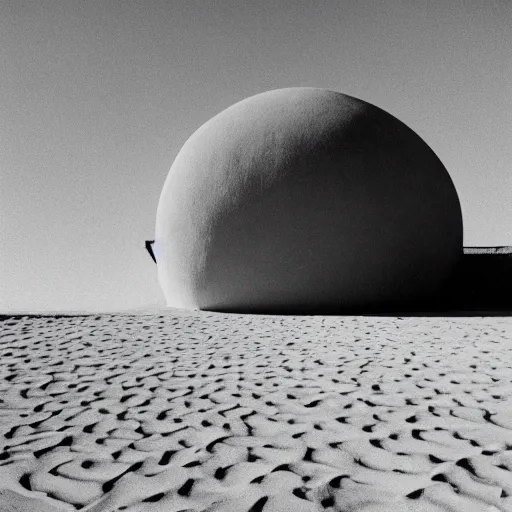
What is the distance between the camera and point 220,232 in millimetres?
8469

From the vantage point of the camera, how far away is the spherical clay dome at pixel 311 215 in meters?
8.12

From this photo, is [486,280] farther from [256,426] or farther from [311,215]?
[256,426]

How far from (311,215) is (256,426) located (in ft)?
19.1

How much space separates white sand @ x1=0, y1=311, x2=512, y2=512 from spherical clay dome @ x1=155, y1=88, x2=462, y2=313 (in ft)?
10.0

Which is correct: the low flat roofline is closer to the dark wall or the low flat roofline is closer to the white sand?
the dark wall

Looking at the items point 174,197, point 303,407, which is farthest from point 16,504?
point 174,197

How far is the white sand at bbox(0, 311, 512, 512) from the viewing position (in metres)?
1.78

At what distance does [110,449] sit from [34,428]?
581 mm

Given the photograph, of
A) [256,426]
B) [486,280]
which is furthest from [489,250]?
[256,426]

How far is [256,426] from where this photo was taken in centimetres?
255

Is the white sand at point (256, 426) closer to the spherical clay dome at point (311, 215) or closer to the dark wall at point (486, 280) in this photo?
the spherical clay dome at point (311, 215)

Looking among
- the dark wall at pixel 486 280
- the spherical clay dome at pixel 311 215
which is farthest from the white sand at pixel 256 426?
the dark wall at pixel 486 280

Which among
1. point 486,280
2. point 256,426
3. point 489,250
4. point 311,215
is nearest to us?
point 256,426

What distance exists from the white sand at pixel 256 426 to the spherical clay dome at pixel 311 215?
3.06 metres
